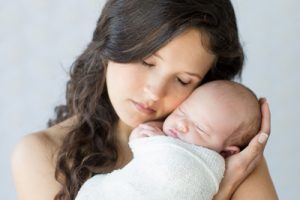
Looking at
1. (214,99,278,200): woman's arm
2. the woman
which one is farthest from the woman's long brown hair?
(214,99,278,200): woman's arm

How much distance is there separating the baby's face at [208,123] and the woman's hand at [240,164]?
49mm

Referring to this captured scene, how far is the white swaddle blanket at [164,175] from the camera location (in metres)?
1.10

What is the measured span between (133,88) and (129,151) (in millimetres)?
253

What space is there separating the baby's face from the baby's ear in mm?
31

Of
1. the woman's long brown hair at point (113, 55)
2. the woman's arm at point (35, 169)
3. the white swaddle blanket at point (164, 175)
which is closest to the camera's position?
the white swaddle blanket at point (164, 175)

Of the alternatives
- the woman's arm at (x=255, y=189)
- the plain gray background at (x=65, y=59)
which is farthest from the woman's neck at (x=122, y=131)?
the plain gray background at (x=65, y=59)

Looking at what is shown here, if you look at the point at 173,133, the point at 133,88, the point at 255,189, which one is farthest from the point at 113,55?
the point at 255,189

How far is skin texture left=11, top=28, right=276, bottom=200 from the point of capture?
4.03 ft

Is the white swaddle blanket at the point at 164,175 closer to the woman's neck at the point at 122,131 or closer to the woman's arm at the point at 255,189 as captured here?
the woman's arm at the point at 255,189

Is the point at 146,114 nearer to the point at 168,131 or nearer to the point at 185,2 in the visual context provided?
the point at 168,131

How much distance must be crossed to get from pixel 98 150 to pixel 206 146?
32 centimetres

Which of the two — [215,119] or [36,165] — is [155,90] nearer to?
[215,119]

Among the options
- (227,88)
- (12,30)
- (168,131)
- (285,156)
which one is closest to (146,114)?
(168,131)

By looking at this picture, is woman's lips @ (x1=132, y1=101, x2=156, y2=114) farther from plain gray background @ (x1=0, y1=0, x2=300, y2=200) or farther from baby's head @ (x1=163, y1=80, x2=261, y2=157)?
plain gray background @ (x1=0, y1=0, x2=300, y2=200)
